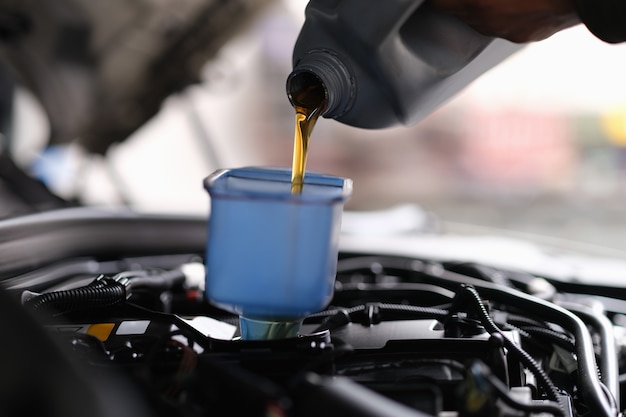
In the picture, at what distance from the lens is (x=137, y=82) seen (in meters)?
2.19

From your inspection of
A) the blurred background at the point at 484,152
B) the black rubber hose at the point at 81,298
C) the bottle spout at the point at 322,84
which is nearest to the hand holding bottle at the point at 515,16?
the bottle spout at the point at 322,84

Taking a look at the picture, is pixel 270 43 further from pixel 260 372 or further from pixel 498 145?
pixel 260 372

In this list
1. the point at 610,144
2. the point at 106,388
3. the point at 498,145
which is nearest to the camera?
the point at 106,388

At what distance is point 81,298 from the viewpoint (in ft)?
2.58


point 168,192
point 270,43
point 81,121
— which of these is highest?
point 270,43

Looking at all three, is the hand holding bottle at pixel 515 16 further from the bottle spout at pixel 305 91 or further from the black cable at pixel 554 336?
the black cable at pixel 554 336

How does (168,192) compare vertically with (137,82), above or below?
below

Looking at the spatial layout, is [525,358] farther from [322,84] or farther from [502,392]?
[322,84]

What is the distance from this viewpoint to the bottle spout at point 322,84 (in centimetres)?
73

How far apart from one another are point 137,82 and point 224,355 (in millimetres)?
1717

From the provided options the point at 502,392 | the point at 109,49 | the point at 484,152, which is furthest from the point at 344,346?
the point at 484,152

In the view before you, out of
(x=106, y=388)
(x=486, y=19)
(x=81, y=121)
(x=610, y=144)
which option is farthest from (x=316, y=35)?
(x=610, y=144)

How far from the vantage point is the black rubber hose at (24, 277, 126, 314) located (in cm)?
77

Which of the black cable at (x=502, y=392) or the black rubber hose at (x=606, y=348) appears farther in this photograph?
the black rubber hose at (x=606, y=348)
